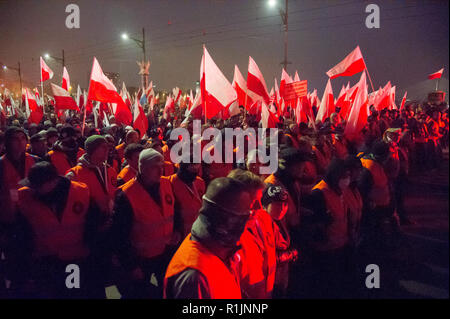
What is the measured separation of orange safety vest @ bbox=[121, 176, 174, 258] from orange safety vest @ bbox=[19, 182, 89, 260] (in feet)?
1.40

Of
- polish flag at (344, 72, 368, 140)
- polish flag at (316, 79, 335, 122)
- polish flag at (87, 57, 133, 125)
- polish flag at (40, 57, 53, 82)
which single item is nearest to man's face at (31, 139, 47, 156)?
polish flag at (87, 57, 133, 125)

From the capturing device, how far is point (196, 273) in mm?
1375

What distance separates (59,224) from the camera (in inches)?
102

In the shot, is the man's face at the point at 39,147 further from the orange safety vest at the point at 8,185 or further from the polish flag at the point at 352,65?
the polish flag at the point at 352,65

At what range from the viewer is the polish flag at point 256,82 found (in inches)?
311

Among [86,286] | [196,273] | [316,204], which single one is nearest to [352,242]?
[316,204]

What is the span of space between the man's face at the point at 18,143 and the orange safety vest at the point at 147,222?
204 centimetres

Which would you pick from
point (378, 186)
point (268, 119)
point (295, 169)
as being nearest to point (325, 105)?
point (268, 119)

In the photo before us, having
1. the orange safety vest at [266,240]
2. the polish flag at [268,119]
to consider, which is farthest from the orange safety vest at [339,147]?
the orange safety vest at [266,240]

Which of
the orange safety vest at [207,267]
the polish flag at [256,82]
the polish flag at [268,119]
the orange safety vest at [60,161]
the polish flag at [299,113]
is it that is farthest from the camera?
the polish flag at [299,113]

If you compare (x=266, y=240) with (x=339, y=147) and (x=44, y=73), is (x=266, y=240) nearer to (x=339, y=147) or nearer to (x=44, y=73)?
(x=339, y=147)

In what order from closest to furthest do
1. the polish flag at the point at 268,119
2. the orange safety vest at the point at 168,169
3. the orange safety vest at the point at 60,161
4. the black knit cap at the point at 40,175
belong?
the black knit cap at the point at 40,175, the orange safety vest at the point at 60,161, the orange safety vest at the point at 168,169, the polish flag at the point at 268,119

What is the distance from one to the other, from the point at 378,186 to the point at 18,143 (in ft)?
15.5
